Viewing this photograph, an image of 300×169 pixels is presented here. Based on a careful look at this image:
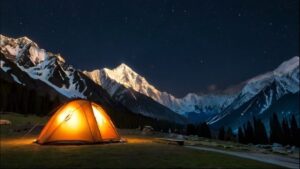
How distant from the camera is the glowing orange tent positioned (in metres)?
21.1

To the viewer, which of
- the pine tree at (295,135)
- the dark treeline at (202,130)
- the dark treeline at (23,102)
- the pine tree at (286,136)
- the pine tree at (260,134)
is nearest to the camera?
the dark treeline at (23,102)

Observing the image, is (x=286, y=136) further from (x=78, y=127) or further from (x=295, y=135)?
(x=78, y=127)

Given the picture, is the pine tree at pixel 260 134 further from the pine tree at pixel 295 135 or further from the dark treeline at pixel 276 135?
the pine tree at pixel 295 135

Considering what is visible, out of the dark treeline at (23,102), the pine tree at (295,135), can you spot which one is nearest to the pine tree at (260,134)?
the pine tree at (295,135)

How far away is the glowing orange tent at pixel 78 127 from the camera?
2108 cm

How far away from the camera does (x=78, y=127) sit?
852 inches

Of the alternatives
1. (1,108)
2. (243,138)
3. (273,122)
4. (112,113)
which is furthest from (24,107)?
(273,122)

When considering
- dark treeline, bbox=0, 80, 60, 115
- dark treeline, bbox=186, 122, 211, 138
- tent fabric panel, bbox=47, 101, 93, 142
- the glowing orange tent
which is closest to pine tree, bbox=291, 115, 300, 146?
dark treeline, bbox=186, 122, 211, 138

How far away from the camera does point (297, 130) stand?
11281cm

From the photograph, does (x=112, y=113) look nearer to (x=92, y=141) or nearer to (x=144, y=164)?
(x=92, y=141)

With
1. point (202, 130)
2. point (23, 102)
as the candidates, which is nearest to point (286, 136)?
point (202, 130)

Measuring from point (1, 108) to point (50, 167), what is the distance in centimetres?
9151

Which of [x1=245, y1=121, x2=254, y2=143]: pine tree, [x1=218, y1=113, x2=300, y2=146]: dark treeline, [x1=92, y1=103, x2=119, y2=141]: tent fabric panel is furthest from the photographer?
[x1=245, y1=121, x2=254, y2=143]: pine tree

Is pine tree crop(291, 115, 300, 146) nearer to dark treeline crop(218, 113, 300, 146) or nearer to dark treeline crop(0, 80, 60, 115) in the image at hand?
dark treeline crop(218, 113, 300, 146)
